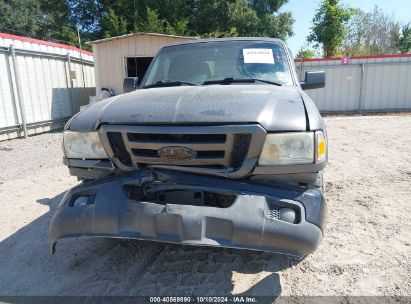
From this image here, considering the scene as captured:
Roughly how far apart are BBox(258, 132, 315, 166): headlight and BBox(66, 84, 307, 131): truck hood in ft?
0.18

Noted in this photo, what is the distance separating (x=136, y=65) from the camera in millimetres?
11758

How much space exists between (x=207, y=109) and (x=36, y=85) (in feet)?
29.8

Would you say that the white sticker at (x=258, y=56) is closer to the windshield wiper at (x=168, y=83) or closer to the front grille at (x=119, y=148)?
the windshield wiper at (x=168, y=83)

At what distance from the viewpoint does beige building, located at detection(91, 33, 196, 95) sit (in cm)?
1075

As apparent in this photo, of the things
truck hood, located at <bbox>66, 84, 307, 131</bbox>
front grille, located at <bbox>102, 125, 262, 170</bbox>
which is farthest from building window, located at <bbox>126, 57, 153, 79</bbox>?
front grille, located at <bbox>102, 125, 262, 170</bbox>

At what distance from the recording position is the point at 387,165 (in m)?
5.86

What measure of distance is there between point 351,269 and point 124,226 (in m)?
1.83

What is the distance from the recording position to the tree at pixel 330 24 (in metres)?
20.3

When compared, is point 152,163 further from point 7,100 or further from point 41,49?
point 41,49

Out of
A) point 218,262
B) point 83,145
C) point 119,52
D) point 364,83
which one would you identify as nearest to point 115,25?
point 119,52

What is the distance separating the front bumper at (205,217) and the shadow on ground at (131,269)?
0.60m

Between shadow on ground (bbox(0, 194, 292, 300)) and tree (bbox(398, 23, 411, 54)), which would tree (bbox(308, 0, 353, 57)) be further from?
shadow on ground (bbox(0, 194, 292, 300))

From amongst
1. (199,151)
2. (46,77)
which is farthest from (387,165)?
(46,77)

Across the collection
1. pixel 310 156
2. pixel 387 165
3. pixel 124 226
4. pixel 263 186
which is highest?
pixel 310 156
